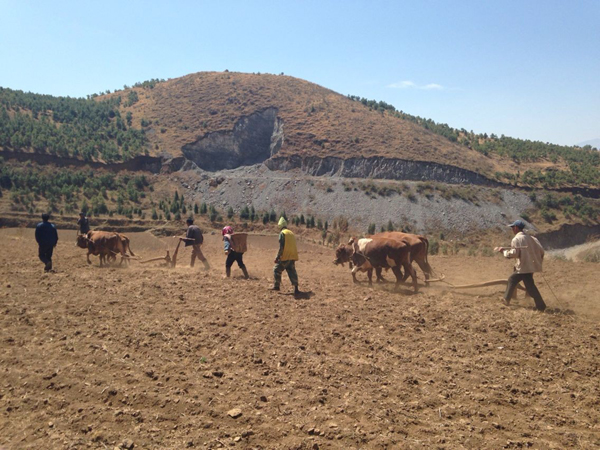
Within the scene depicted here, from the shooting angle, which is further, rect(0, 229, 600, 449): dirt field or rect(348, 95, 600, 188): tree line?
rect(348, 95, 600, 188): tree line

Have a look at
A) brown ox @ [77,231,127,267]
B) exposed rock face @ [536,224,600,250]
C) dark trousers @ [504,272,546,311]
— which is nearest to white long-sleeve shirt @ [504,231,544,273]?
dark trousers @ [504,272,546,311]

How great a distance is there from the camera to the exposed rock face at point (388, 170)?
46969 mm

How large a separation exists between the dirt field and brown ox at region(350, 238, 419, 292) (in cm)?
88

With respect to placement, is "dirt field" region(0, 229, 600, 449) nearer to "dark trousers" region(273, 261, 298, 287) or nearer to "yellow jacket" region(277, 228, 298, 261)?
"dark trousers" region(273, 261, 298, 287)

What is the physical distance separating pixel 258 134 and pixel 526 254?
167ft

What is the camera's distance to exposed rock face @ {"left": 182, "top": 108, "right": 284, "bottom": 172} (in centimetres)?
5319

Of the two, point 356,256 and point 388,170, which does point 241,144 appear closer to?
point 388,170

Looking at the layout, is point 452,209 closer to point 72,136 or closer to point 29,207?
point 29,207

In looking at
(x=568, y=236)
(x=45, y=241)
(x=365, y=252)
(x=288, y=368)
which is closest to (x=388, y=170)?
(x=568, y=236)

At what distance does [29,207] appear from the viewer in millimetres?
33125

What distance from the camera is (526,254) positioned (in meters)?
9.09

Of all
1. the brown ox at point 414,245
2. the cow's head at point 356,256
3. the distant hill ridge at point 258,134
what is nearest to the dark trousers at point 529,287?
the brown ox at point 414,245

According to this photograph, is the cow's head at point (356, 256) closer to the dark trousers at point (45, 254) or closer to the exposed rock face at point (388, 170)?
the dark trousers at point (45, 254)

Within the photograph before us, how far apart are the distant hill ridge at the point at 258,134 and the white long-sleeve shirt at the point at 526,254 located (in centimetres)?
3912
